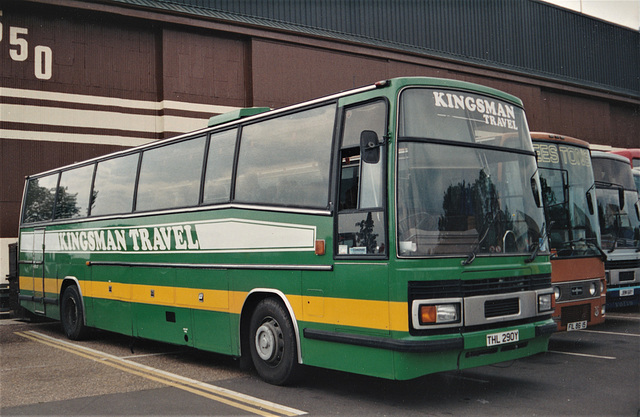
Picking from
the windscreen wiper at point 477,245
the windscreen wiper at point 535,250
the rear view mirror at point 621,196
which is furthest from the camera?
the rear view mirror at point 621,196

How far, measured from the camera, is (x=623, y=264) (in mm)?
12281

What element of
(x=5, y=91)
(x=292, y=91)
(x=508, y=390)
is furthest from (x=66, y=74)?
(x=508, y=390)

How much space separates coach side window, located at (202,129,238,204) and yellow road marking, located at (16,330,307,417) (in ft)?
7.61

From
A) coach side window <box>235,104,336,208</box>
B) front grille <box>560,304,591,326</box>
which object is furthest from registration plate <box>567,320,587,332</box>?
coach side window <box>235,104,336,208</box>

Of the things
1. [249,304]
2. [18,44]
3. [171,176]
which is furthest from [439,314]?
[18,44]

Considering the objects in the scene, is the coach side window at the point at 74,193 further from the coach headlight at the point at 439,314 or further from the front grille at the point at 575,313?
the front grille at the point at 575,313

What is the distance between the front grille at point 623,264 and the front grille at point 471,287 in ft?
17.5

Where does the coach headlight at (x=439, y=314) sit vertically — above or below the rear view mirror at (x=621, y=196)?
below

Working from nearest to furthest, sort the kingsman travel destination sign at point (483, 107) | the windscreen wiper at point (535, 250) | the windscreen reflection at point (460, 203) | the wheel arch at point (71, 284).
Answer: the windscreen reflection at point (460, 203) < the kingsman travel destination sign at point (483, 107) < the windscreen wiper at point (535, 250) < the wheel arch at point (71, 284)

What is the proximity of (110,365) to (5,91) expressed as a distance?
13668 mm

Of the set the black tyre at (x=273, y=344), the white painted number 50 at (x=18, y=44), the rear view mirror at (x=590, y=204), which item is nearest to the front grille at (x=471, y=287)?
the black tyre at (x=273, y=344)

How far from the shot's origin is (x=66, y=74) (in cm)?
2134

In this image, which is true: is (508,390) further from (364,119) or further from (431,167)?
(364,119)

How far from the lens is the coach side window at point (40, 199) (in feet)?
46.8
